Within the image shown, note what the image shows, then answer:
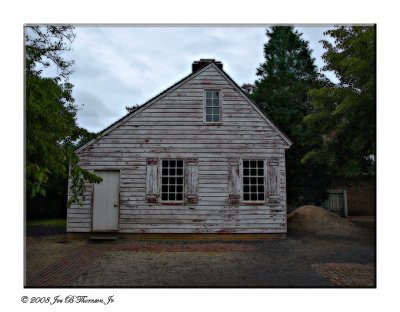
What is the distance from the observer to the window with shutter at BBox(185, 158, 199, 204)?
38.2 ft

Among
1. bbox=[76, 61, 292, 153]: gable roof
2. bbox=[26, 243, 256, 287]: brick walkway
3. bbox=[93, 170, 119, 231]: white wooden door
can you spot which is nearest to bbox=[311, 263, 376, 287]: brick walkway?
bbox=[26, 243, 256, 287]: brick walkway

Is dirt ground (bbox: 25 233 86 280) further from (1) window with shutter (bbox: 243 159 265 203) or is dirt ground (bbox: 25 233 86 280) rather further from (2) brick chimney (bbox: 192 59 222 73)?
(2) brick chimney (bbox: 192 59 222 73)

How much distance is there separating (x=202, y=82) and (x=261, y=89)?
24.0 ft

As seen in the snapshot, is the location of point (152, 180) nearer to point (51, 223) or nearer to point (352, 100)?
point (51, 223)

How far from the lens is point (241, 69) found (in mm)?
7582

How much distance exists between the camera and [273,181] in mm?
11758

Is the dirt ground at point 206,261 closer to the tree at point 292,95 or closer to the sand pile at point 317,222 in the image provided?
the sand pile at point 317,222

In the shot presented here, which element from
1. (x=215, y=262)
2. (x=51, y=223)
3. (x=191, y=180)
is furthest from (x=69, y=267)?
(x=51, y=223)

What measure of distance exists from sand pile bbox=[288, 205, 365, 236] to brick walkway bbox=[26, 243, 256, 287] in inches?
171

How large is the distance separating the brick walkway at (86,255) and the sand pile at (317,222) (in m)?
4.35

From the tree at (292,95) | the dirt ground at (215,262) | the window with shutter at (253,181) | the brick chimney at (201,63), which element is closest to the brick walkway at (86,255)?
the dirt ground at (215,262)

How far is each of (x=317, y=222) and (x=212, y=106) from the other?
6.79m

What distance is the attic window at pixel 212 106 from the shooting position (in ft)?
39.7
